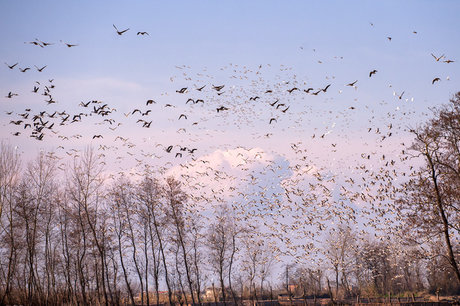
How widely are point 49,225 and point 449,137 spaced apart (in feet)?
132

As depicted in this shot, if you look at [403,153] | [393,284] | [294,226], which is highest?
[403,153]

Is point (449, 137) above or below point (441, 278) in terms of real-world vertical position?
above

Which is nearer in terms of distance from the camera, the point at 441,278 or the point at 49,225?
the point at 49,225

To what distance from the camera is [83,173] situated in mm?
42625

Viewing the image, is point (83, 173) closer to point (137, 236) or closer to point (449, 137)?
point (137, 236)

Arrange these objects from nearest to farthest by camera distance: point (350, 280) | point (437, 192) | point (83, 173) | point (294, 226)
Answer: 1. point (437, 192)
2. point (294, 226)
3. point (83, 173)
4. point (350, 280)

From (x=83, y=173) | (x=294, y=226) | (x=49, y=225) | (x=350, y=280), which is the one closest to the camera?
(x=294, y=226)

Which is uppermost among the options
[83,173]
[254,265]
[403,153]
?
[83,173]

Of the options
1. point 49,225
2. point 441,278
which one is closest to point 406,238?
point 49,225

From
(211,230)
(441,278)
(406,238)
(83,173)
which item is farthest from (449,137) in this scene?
(441,278)

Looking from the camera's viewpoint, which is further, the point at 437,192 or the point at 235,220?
the point at 235,220

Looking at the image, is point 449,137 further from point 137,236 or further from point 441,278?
point 441,278

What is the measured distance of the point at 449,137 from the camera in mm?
29438

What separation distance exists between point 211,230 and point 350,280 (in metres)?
35.1
